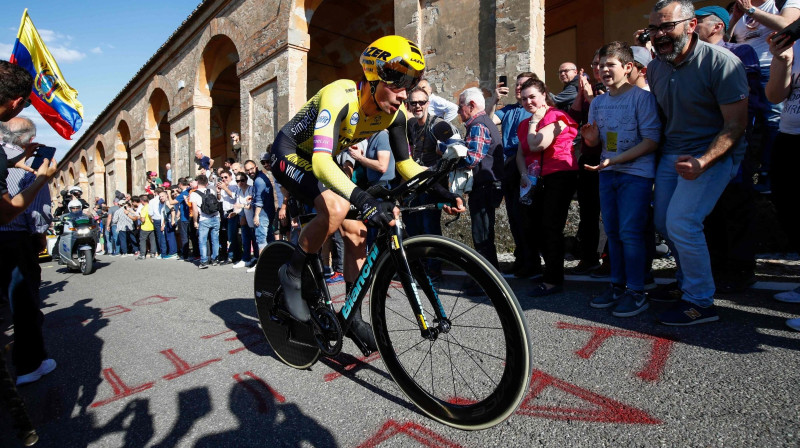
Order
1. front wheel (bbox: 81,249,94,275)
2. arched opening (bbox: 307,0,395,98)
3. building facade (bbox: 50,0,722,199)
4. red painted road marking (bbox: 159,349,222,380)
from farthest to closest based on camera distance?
arched opening (bbox: 307,0,395,98) → front wheel (bbox: 81,249,94,275) → building facade (bbox: 50,0,722,199) → red painted road marking (bbox: 159,349,222,380)

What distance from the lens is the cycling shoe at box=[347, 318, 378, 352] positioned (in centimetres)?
240

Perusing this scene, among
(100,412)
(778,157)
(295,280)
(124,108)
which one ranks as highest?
(124,108)

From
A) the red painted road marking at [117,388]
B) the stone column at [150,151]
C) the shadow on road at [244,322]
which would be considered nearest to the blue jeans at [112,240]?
the stone column at [150,151]

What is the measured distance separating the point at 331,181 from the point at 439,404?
1203mm

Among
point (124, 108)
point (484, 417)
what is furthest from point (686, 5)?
point (124, 108)

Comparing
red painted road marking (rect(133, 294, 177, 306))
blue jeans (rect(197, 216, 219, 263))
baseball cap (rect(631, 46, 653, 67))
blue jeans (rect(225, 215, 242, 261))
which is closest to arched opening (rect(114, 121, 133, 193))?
blue jeans (rect(197, 216, 219, 263))

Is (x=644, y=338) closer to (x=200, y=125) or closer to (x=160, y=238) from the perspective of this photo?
(x=160, y=238)

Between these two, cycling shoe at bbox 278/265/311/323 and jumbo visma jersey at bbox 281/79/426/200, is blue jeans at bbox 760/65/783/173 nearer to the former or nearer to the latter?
jumbo visma jersey at bbox 281/79/426/200

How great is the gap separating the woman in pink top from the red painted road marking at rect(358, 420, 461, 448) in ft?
7.54

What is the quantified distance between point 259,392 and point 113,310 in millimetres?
3613

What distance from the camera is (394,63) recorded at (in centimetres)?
219

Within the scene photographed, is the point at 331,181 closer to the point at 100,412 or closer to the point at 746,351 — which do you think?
the point at 100,412

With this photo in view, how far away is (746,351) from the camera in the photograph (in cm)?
229

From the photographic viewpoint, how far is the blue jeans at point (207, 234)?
8664 millimetres
